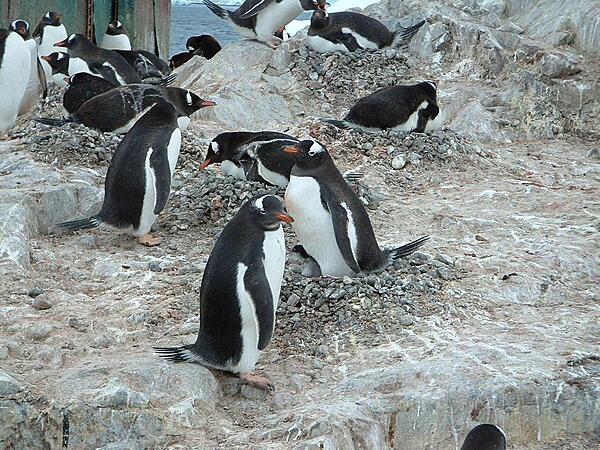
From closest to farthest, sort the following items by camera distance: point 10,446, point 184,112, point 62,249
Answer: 1. point 10,446
2. point 62,249
3. point 184,112

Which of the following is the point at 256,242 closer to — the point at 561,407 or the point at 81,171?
the point at 561,407

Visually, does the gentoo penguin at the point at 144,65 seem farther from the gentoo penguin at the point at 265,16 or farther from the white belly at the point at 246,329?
the white belly at the point at 246,329

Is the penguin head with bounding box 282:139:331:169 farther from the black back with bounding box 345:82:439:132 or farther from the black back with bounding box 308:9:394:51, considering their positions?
the black back with bounding box 308:9:394:51

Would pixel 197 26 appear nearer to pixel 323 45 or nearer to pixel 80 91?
pixel 323 45

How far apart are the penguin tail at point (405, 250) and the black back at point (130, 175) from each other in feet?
4.34

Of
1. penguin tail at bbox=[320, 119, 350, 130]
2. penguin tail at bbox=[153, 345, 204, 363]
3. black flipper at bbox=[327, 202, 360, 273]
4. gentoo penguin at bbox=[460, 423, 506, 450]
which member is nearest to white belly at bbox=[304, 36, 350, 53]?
penguin tail at bbox=[320, 119, 350, 130]

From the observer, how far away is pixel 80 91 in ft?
22.3

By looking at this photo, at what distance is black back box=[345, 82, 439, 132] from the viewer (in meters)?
6.58

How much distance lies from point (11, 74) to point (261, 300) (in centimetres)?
412

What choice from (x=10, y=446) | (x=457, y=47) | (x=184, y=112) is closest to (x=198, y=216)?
(x=184, y=112)

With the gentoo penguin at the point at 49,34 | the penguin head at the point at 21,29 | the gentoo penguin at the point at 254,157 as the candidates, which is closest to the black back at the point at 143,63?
the gentoo penguin at the point at 49,34

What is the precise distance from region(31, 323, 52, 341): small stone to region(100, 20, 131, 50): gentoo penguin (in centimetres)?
607

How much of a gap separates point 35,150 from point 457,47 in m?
3.48

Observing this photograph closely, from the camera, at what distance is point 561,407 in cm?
389
